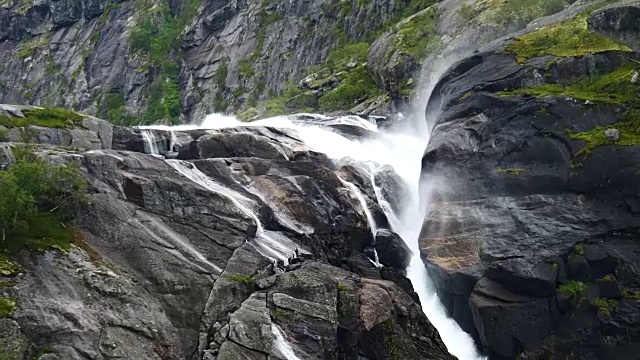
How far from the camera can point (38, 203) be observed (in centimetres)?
2492

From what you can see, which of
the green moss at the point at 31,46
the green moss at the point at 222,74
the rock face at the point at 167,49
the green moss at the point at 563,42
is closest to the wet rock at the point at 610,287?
the green moss at the point at 563,42

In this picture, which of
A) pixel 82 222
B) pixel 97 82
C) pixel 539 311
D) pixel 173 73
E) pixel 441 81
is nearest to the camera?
pixel 82 222

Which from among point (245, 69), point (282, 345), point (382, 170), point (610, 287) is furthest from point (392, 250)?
point (245, 69)

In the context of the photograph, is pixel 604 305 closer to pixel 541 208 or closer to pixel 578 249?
pixel 578 249

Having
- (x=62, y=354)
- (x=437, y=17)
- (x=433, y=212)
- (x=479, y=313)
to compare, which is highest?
(x=437, y=17)

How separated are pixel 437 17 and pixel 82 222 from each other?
54.6 meters

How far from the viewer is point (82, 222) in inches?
993

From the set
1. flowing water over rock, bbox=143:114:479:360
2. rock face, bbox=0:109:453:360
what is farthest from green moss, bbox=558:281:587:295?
rock face, bbox=0:109:453:360

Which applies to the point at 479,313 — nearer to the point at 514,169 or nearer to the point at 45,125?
the point at 514,169

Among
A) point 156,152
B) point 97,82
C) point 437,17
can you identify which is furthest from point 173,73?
point 156,152

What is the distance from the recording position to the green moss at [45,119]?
3338cm

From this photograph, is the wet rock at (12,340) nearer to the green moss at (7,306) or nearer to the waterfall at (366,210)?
the green moss at (7,306)

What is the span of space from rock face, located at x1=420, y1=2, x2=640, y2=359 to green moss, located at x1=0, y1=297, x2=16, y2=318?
20.0m

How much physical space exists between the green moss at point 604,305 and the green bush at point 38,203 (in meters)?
23.7
